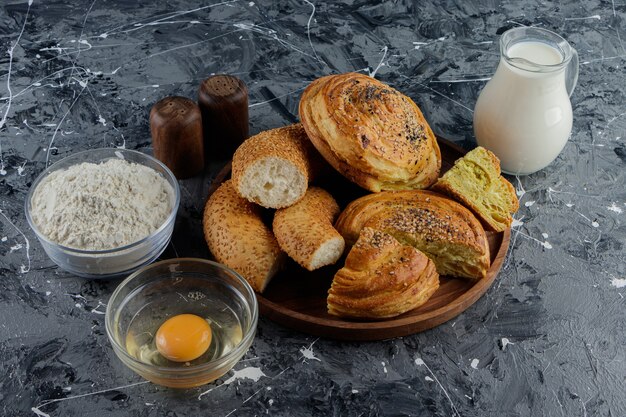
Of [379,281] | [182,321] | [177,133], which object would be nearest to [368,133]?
[379,281]

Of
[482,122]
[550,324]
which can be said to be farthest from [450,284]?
[482,122]

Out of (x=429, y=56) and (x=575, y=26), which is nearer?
(x=429, y=56)

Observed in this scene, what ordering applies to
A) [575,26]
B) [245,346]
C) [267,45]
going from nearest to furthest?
[245,346] < [267,45] < [575,26]

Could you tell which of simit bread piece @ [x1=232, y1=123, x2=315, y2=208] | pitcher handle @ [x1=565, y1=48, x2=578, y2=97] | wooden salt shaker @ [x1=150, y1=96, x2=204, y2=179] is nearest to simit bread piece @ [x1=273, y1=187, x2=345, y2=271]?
simit bread piece @ [x1=232, y1=123, x2=315, y2=208]

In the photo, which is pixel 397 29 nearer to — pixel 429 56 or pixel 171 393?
pixel 429 56

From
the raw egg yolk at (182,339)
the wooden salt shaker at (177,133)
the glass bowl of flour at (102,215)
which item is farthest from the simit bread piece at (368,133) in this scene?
the raw egg yolk at (182,339)

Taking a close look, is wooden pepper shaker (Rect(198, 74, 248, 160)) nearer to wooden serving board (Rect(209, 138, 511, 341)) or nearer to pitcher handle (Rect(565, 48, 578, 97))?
wooden serving board (Rect(209, 138, 511, 341))
